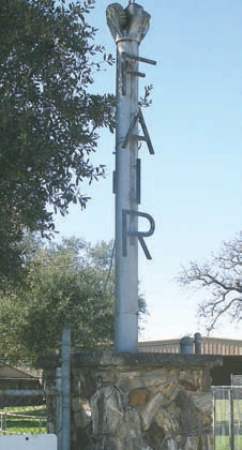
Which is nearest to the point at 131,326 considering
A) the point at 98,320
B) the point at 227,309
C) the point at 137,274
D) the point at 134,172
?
the point at 137,274

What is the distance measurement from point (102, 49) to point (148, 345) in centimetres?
3029

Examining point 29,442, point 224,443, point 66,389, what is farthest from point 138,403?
point 224,443

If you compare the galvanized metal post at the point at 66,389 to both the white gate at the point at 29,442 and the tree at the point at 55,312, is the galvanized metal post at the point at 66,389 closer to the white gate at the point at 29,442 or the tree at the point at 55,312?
the white gate at the point at 29,442

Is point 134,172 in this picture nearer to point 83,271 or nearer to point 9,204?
point 9,204

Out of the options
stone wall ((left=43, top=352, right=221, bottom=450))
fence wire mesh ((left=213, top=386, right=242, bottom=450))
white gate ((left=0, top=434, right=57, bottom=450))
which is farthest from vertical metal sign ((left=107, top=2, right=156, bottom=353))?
fence wire mesh ((left=213, top=386, right=242, bottom=450))

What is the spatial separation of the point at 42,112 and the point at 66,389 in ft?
8.91

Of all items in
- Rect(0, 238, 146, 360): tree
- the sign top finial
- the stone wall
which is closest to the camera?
the stone wall

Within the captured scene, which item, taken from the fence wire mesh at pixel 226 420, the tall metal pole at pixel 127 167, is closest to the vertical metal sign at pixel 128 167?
the tall metal pole at pixel 127 167

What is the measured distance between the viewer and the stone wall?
5.89 m

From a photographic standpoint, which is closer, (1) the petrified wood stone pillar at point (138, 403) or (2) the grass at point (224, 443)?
(1) the petrified wood stone pillar at point (138, 403)

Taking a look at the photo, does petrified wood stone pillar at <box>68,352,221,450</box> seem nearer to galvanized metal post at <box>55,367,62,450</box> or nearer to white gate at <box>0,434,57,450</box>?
galvanized metal post at <box>55,367,62,450</box>

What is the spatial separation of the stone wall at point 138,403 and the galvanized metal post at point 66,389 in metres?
0.11

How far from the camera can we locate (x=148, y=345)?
37250 millimetres

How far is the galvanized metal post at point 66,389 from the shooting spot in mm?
5993
